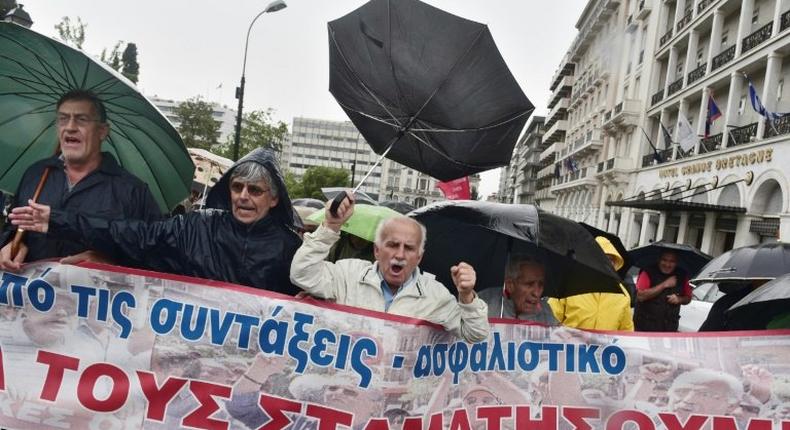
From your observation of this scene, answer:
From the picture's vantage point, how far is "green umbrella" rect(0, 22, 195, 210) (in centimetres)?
250

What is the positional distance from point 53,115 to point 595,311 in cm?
328

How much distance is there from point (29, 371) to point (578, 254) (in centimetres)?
262

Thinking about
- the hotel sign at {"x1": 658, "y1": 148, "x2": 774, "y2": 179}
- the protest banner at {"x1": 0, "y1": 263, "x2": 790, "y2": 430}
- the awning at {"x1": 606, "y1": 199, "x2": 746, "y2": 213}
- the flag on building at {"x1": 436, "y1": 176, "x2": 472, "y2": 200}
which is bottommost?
the protest banner at {"x1": 0, "y1": 263, "x2": 790, "y2": 430}

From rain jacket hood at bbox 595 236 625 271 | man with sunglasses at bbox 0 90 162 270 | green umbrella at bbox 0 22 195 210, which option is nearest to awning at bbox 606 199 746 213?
rain jacket hood at bbox 595 236 625 271

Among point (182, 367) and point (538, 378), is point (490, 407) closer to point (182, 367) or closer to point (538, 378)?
point (538, 378)

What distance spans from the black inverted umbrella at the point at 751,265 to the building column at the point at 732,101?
2004cm

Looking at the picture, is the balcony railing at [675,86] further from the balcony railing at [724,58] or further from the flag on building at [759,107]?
the flag on building at [759,107]

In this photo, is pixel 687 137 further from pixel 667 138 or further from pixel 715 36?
pixel 667 138

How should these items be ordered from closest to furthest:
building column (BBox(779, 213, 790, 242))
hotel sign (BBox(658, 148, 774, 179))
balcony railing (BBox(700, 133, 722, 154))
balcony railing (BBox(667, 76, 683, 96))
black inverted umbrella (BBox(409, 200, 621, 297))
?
black inverted umbrella (BBox(409, 200, 621, 297)) → building column (BBox(779, 213, 790, 242)) → hotel sign (BBox(658, 148, 774, 179)) → balcony railing (BBox(700, 133, 722, 154)) → balcony railing (BBox(667, 76, 683, 96))

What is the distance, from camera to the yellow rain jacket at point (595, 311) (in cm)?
357

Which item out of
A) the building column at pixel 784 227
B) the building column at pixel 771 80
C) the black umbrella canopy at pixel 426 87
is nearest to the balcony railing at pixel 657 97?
the building column at pixel 771 80

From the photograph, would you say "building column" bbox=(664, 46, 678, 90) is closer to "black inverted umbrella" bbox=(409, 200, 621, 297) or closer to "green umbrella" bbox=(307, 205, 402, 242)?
"green umbrella" bbox=(307, 205, 402, 242)

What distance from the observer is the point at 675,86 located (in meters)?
28.3

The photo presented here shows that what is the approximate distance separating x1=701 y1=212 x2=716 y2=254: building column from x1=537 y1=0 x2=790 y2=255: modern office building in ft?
0.14
